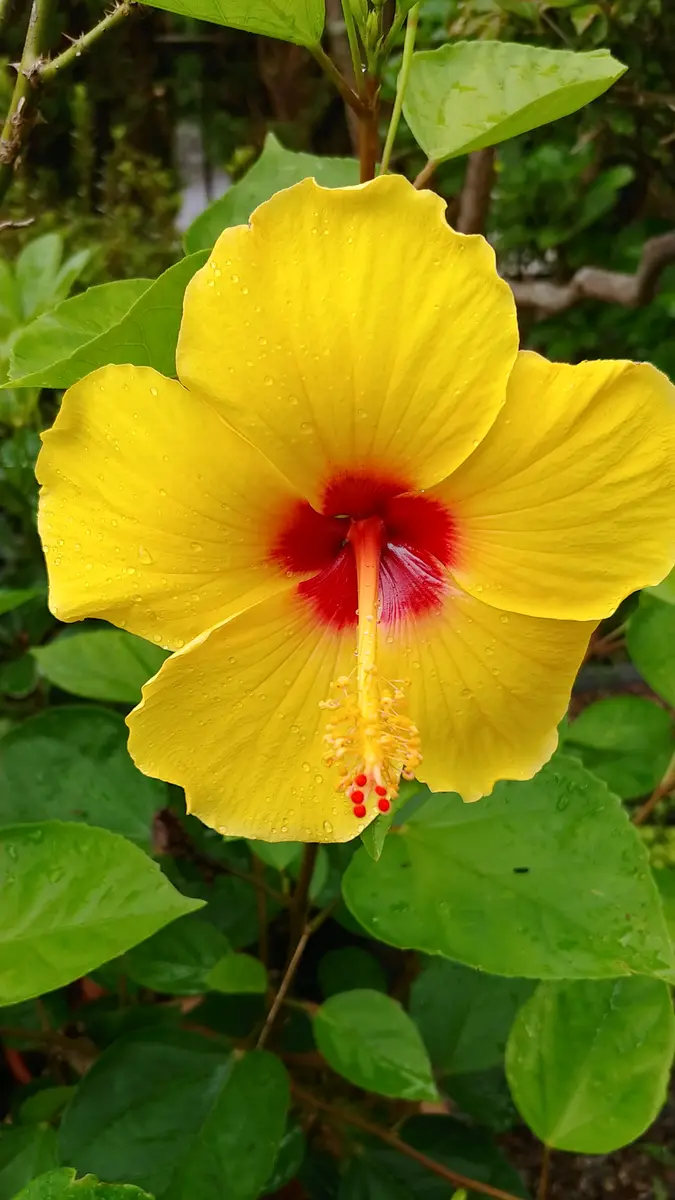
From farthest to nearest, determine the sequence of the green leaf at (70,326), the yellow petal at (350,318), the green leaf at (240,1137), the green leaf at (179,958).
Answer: the green leaf at (179,958) → the green leaf at (240,1137) → the green leaf at (70,326) → the yellow petal at (350,318)

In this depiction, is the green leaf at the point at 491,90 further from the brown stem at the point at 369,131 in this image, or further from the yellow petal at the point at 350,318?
the yellow petal at the point at 350,318

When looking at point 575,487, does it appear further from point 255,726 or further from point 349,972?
point 349,972

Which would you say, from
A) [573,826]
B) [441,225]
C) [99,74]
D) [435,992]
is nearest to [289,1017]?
[435,992]

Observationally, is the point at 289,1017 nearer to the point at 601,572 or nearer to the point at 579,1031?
the point at 579,1031

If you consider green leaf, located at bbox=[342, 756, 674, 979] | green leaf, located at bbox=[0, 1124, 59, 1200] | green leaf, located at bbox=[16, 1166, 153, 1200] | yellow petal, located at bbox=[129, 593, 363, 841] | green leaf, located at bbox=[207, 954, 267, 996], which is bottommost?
green leaf, located at bbox=[0, 1124, 59, 1200]

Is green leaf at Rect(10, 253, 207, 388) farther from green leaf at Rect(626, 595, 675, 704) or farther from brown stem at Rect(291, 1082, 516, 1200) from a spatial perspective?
brown stem at Rect(291, 1082, 516, 1200)

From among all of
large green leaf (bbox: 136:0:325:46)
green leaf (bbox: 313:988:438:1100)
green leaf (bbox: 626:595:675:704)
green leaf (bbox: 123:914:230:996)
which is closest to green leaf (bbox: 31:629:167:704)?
green leaf (bbox: 123:914:230:996)

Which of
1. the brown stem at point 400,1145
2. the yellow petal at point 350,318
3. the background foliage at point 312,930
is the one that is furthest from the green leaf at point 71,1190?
the yellow petal at point 350,318
